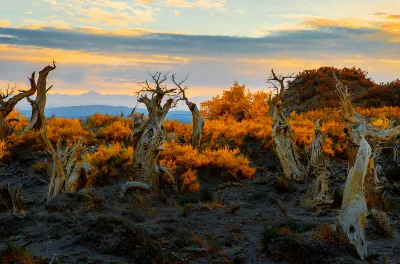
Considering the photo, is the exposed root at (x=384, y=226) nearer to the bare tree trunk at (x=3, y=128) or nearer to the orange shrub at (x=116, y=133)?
the orange shrub at (x=116, y=133)

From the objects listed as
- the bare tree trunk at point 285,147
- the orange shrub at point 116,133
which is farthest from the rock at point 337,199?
the orange shrub at point 116,133

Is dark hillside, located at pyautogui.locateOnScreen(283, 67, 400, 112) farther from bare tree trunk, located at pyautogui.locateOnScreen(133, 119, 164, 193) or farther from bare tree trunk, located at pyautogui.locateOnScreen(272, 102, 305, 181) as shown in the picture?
bare tree trunk, located at pyautogui.locateOnScreen(133, 119, 164, 193)

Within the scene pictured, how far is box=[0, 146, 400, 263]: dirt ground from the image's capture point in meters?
8.90

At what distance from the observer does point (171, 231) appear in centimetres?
1052

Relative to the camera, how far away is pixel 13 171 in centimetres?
1891

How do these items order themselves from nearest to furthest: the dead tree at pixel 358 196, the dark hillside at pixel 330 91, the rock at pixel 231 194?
the dead tree at pixel 358 196 < the rock at pixel 231 194 < the dark hillside at pixel 330 91

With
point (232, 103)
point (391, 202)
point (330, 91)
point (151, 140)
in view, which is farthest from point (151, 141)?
point (330, 91)

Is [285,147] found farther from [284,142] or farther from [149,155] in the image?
[149,155]

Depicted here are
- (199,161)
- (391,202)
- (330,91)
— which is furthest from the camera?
(330,91)

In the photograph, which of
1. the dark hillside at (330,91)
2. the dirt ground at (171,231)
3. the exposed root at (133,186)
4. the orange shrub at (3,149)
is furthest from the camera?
the dark hillside at (330,91)

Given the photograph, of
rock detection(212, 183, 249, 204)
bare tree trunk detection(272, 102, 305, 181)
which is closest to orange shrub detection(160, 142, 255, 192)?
rock detection(212, 183, 249, 204)

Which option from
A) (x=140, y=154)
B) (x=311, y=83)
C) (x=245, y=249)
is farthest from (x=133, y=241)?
(x=311, y=83)

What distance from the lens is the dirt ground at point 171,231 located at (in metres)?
8.90

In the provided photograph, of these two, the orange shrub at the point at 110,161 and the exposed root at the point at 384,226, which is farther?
the orange shrub at the point at 110,161
